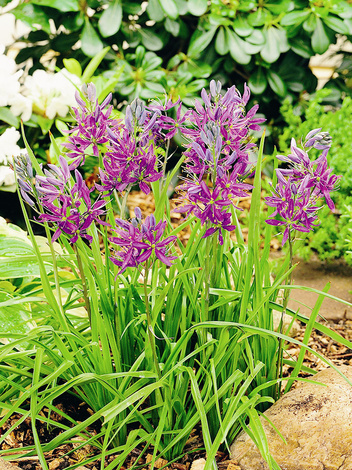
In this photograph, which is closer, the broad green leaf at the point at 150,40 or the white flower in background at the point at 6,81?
the white flower in background at the point at 6,81

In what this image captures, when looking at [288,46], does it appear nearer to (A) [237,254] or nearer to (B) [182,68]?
(B) [182,68]

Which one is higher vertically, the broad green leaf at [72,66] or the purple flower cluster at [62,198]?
the broad green leaf at [72,66]

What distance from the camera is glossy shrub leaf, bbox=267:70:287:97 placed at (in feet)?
11.3

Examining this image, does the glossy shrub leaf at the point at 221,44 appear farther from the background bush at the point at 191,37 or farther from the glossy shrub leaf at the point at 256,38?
the glossy shrub leaf at the point at 256,38

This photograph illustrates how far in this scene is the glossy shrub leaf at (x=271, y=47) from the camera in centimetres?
326

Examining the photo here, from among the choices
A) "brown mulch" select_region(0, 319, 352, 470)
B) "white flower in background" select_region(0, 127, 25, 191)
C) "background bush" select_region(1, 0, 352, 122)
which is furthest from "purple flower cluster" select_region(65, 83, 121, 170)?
"background bush" select_region(1, 0, 352, 122)

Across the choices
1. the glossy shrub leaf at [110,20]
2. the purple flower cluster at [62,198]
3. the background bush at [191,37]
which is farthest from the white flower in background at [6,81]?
the purple flower cluster at [62,198]

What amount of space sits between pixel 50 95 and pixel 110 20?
674 millimetres

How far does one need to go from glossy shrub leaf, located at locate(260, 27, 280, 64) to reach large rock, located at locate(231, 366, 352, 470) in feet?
7.83

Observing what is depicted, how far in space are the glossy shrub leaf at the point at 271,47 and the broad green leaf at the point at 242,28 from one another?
0.13 meters

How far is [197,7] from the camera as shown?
10.3 feet

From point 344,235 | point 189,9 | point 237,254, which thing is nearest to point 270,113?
point 189,9

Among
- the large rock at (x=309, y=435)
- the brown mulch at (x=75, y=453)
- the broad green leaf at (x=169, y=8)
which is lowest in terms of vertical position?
the brown mulch at (x=75, y=453)

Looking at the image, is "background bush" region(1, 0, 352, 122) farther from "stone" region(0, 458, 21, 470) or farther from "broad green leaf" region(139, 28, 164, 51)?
"stone" region(0, 458, 21, 470)
